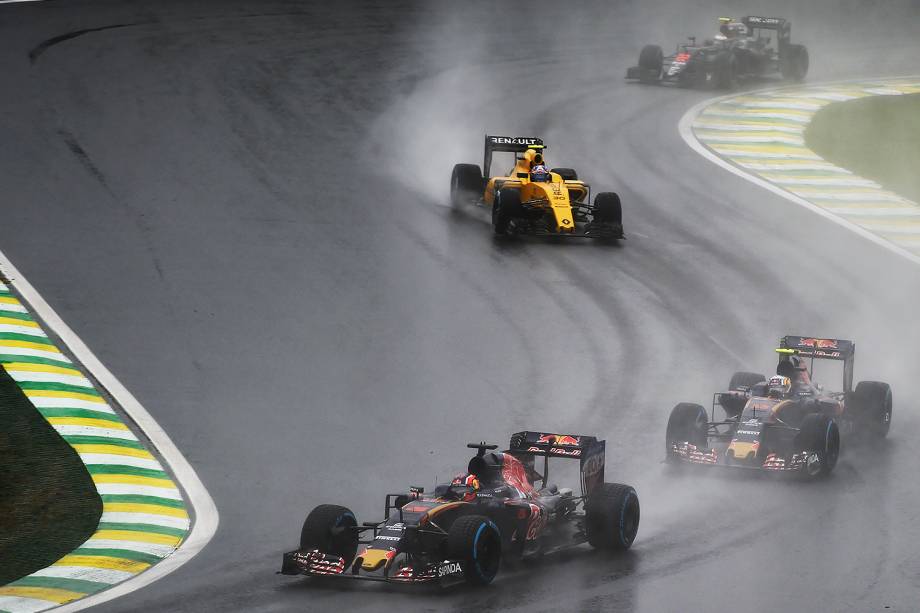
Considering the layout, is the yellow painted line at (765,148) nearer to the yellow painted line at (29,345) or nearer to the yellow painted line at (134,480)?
the yellow painted line at (29,345)

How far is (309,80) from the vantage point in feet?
136

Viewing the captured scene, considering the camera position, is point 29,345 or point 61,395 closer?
point 61,395

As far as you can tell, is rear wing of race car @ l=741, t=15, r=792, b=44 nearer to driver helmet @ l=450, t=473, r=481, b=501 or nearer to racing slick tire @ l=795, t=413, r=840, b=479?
racing slick tire @ l=795, t=413, r=840, b=479

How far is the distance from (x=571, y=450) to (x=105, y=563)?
5306mm

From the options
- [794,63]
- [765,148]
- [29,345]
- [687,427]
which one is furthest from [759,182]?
[29,345]

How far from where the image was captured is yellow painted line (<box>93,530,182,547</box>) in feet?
55.4

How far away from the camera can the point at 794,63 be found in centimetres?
4697

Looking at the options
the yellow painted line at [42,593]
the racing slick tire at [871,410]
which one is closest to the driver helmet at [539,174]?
the racing slick tire at [871,410]

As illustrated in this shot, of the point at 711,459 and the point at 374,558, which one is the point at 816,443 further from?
the point at 374,558

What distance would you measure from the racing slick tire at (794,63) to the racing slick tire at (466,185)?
1761 cm

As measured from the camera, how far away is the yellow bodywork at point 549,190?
30250mm

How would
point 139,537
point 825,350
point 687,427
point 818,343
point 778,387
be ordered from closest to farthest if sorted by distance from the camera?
point 139,537 → point 687,427 → point 778,387 → point 825,350 → point 818,343

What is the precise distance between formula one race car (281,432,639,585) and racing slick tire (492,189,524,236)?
1273 centimetres

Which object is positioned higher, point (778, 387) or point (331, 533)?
point (778, 387)
